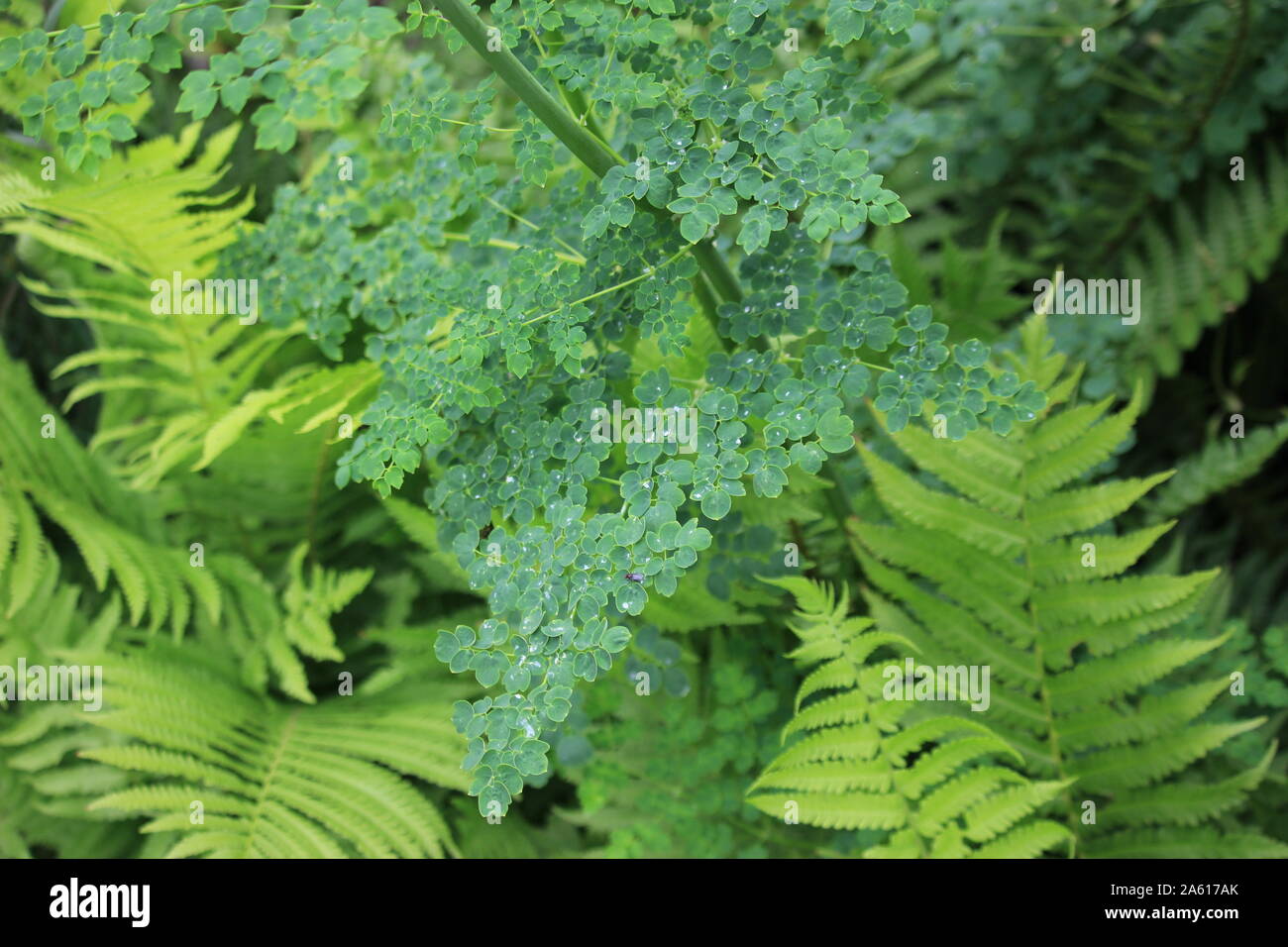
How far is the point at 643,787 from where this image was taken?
1393 mm

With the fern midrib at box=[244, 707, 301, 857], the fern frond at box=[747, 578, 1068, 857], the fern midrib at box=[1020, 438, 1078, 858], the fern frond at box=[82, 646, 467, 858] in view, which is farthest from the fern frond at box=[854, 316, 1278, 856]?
the fern midrib at box=[244, 707, 301, 857]

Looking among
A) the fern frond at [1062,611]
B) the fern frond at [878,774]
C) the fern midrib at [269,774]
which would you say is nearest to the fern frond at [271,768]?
the fern midrib at [269,774]

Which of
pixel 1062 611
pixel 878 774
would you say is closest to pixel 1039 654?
pixel 1062 611

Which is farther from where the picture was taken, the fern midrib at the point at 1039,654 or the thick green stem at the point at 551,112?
the fern midrib at the point at 1039,654

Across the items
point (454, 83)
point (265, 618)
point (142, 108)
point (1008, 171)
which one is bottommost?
point (265, 618)

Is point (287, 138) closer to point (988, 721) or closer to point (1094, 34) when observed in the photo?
point (988, 721)

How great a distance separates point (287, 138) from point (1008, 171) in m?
1.69

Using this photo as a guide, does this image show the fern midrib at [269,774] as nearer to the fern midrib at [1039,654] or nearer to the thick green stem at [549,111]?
the thick green stem at [549,111]

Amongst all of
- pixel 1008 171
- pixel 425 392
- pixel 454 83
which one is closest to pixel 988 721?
pixel 425 392

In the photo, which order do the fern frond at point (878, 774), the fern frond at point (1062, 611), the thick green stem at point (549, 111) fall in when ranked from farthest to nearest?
the fern frond at point (1062, 611), the fern frond at point (878, 774), the thick green stem at point (549, 111)

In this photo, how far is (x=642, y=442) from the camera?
99cm

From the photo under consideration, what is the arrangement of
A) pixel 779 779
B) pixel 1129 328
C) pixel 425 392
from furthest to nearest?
pixel 1129 328 < pixel 779 779 < pixel 425 392

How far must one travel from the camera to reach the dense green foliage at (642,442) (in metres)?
0.96

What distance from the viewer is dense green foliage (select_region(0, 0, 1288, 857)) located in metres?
0.96
